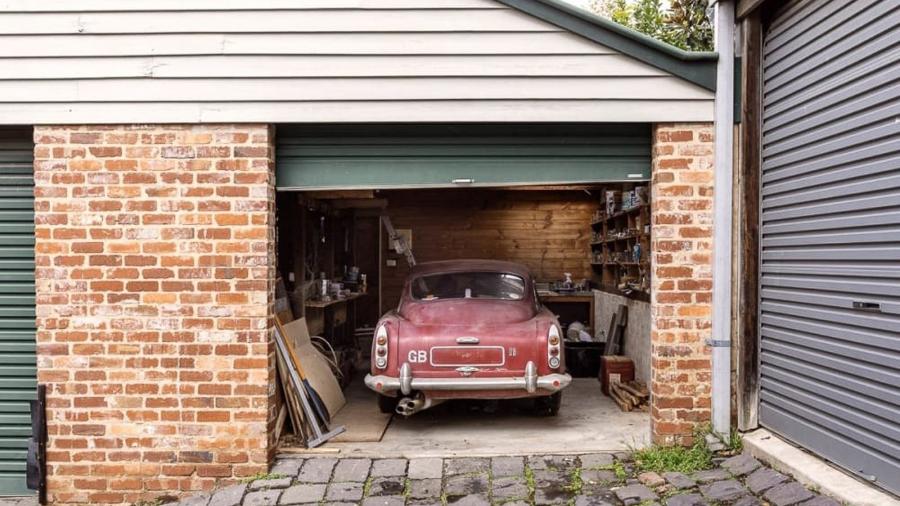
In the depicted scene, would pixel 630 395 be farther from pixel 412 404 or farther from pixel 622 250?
pixel 622 250

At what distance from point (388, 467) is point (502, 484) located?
0.85m

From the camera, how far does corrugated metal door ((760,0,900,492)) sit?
3.36 metres

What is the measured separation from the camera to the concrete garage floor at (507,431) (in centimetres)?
493

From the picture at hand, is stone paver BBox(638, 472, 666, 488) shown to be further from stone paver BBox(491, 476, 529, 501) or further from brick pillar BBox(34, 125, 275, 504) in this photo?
brick pillar BBox(34, 125, 275, 504)

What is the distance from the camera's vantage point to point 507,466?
15.0 ft

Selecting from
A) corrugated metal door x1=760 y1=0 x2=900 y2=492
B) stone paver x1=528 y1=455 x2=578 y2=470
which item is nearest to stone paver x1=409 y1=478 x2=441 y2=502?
stone paver x1=528 y1=455 x2=578 y2=470

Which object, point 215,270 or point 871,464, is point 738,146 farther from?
point 215,270

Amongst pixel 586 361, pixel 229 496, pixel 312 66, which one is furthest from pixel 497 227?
pixel 229 496

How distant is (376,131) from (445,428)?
8.77 ft

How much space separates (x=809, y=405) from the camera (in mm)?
3992

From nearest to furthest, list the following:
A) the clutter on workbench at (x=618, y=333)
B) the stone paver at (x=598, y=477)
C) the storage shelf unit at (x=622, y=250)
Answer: the stone paver at (x=598, y=477), the storage shelf unit at (x=622, y=250), the clutter on workbench at (x=618, y=333)

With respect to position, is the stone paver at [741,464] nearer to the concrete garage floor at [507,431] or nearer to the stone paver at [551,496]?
the concrete garage floor at [507,431]

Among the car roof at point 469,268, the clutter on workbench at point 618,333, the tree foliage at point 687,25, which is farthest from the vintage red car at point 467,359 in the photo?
the tree foliage at point 687,25

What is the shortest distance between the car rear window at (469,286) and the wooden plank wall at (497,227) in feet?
13.7
